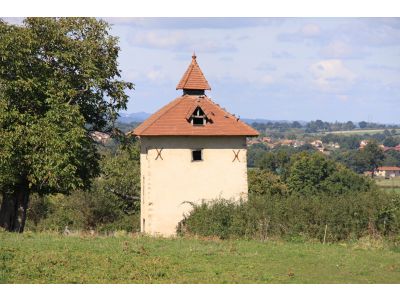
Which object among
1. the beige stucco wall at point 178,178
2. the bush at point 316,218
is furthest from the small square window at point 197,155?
the bush at point 316,218

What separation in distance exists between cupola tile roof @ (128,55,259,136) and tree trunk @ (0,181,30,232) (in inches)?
248

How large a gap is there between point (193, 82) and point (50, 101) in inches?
357

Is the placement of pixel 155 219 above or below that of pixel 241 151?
below

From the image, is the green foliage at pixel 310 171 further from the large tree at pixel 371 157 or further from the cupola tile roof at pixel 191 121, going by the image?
the large tree at pixel 371 157

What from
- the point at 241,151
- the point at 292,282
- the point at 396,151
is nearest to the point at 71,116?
the point at 241,151

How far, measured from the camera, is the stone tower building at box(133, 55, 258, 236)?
3525 cm

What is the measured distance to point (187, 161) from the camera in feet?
117

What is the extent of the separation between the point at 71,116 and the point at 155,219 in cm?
753

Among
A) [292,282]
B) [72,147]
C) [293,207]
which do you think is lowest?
[292,282]

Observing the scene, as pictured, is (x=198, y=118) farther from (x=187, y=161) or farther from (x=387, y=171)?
(x=387, y=171)

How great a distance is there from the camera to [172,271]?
1894 centimetres

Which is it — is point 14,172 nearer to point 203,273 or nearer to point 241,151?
point 241,151

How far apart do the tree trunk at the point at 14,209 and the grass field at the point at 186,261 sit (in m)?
8.69

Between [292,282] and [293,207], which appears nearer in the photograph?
[292,282]
